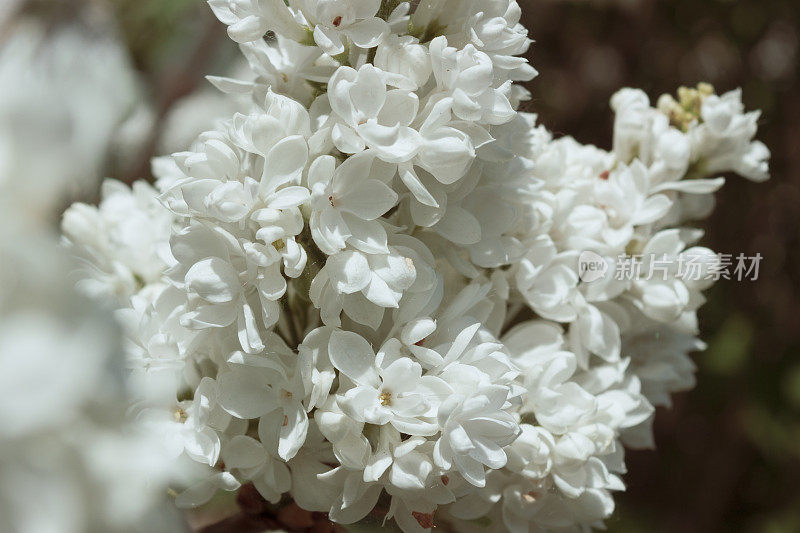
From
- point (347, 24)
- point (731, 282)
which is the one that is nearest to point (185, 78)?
point (347, 24)

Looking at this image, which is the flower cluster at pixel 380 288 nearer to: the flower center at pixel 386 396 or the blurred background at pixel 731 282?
the flower center at pixel 386 396

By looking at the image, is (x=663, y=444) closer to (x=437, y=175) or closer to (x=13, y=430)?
(x=437, y=175)

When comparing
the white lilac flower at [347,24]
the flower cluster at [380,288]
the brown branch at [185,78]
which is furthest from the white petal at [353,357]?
the brown branch at [185,78]

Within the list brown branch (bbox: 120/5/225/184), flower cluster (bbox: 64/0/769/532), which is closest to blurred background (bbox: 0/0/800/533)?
brown branch (bbox: 120/5/225/184)

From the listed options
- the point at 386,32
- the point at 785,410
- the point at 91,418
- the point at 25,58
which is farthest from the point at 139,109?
the point at 785,410

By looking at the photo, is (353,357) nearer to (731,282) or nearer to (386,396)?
(386,396)
